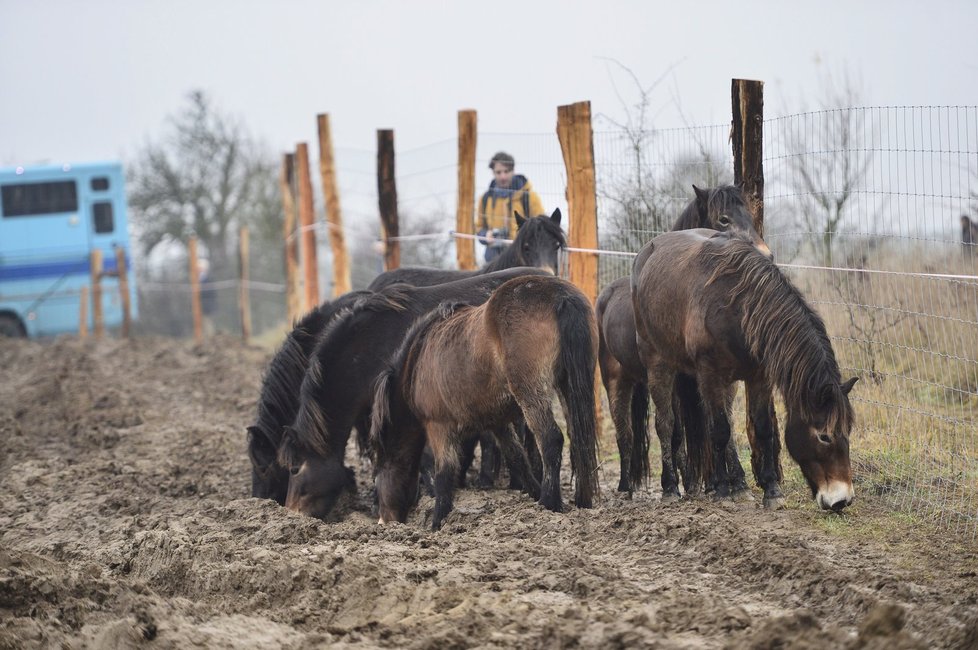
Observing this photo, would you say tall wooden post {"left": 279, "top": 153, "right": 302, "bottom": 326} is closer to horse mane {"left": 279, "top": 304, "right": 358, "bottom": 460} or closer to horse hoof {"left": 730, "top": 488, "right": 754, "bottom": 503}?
horse mane {"left": 279, "top": 304, "right": 358, "bottom": 460}

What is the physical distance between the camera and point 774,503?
17.3ft

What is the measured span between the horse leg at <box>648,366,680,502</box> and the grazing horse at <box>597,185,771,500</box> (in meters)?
0.06

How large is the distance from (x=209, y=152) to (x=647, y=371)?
93.1 feet

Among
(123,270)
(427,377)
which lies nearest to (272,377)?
(427,377)

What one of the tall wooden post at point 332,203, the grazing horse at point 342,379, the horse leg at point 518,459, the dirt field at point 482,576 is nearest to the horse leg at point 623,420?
the dirt field at point 482,576

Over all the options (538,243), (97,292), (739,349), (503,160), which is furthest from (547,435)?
(97,292)

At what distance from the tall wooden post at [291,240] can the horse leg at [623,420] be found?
9778 millimetres

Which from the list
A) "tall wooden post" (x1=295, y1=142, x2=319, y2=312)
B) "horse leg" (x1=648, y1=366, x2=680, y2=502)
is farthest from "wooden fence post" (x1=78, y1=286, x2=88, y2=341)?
"horse leg" (x1=648, y1=366, x2=680, y2=502)

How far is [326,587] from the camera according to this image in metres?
3.97

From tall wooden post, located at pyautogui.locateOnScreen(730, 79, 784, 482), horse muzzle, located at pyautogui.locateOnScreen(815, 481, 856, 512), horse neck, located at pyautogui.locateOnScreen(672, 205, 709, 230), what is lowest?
horse muzzle, located at pyautogui.locateOnScreen(815, 481, 856, 512)

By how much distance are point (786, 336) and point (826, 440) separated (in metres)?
0.50

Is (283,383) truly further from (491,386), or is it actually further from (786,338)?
(786,338)

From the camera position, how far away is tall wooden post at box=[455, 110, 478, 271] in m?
10.1

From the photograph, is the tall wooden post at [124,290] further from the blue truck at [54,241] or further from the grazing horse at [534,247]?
the grazing horse at [534,247]
